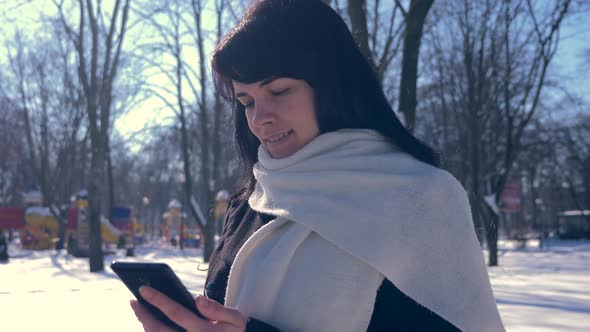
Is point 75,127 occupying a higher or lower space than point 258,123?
higher

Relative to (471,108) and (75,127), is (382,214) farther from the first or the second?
(75,127)

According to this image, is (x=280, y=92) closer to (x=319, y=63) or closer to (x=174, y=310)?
(x=319, y=63)

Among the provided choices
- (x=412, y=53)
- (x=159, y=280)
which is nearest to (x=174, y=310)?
(x=159, y=280)

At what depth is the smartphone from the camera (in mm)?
1252

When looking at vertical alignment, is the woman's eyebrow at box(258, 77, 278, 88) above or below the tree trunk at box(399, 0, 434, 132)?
below

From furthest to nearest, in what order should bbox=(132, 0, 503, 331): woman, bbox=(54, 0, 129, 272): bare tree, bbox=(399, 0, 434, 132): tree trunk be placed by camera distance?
bbox=(54, 0, 129, 272): bare tree → bbox=(399, 0, 434, 132): tree trunk → bbox=(132, 0, 503, 331): woman

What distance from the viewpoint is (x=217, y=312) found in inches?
47.4

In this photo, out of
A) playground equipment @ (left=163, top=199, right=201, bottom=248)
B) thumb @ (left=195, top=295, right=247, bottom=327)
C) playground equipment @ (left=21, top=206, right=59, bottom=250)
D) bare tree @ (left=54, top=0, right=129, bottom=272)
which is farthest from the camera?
playground equipment @ (left=163, top=199, right=201, bottom=248)

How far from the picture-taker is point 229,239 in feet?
5.95

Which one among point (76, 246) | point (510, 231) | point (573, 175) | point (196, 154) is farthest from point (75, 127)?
point (573, 175)

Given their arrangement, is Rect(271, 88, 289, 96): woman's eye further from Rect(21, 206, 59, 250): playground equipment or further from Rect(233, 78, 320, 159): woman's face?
Rect(21, 206, 59, 250): playground equipment

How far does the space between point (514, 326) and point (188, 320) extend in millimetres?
4613

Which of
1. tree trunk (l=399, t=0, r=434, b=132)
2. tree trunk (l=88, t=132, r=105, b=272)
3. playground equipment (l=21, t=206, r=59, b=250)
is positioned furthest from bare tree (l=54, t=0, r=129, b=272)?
playground equipment (l=21, t=206, r=59, b=250)

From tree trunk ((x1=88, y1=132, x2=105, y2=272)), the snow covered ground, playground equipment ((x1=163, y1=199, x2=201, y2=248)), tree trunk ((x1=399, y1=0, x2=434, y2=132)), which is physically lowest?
playground equipment ((x1=163, y1=199, x2=201, y2=248))
